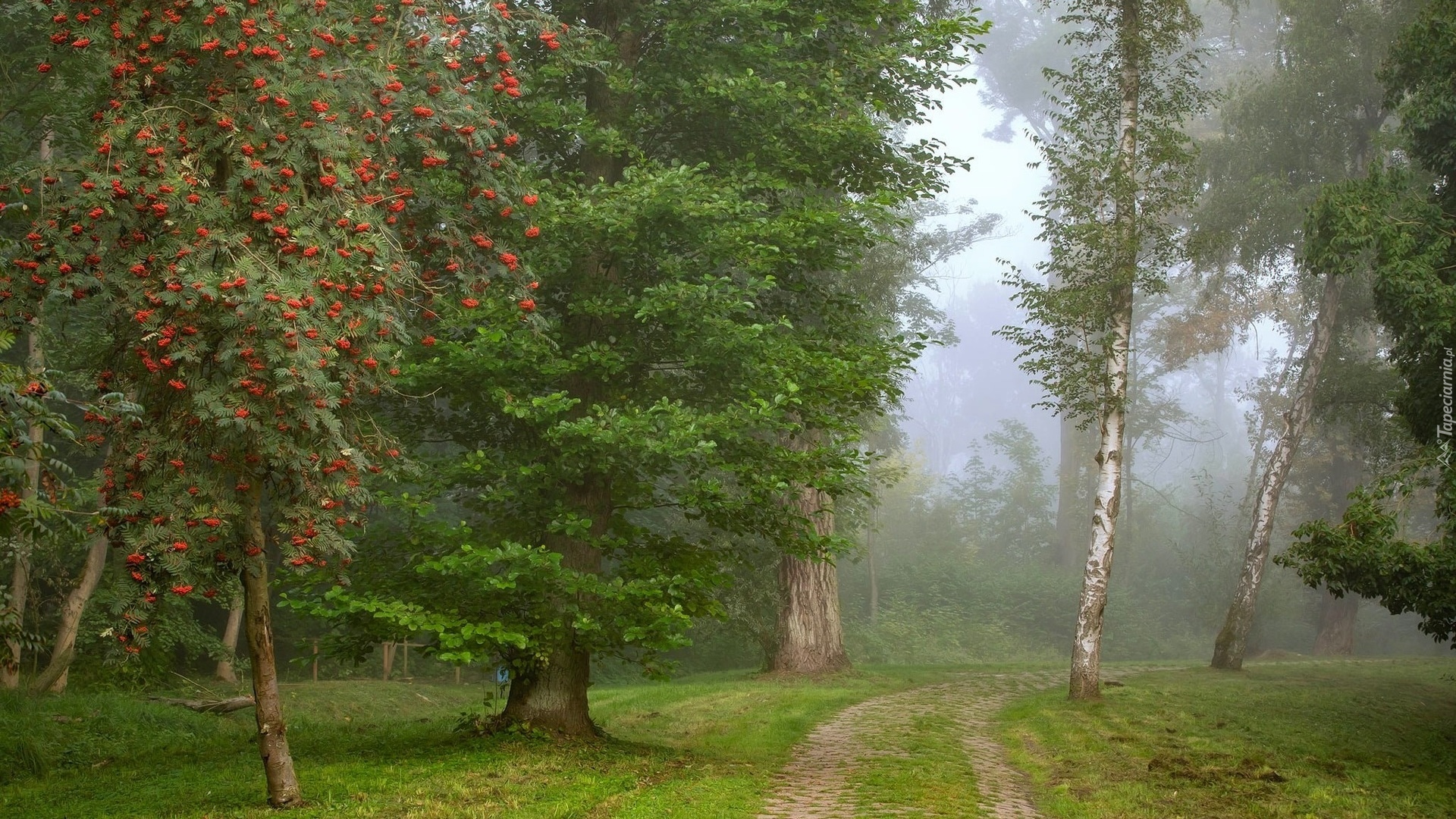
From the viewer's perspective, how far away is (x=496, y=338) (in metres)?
9.77

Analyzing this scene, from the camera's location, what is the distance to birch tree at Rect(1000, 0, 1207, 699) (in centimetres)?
1853

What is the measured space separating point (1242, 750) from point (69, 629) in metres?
16.4

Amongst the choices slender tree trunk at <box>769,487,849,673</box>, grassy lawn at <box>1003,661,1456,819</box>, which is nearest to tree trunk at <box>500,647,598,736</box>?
grassy lawn at <box>1003,661,1456,819</box>

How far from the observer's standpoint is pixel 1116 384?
1870cm

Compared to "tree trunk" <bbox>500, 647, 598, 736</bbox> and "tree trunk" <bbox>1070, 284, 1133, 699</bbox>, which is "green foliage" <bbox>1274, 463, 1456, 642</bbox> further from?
"tree trunk" <bbox>500, 647, 598, 736</bbox>

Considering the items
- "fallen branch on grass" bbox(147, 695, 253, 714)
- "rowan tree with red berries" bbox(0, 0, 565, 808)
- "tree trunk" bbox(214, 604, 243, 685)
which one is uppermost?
"rowan tree with red berries" bbox(0, 0, 565, 808)

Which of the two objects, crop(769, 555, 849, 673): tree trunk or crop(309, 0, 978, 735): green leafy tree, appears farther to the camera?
crop(769, 555, 849, 673): tree trunk

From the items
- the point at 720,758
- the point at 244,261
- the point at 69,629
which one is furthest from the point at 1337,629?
the point at 244,261

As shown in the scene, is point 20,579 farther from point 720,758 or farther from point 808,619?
point 808,619

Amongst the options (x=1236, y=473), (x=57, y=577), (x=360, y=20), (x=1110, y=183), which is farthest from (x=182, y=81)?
(x=1236, y=473)

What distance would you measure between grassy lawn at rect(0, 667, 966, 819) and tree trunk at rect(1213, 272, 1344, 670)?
10545 mm

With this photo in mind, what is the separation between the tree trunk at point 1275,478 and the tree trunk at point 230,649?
2070 centimetres

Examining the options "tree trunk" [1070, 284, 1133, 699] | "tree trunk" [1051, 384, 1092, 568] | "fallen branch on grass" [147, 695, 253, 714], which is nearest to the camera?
"fallen branch on grass" [147, 695, 253, 714]

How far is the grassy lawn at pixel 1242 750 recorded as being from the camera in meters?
10.4
